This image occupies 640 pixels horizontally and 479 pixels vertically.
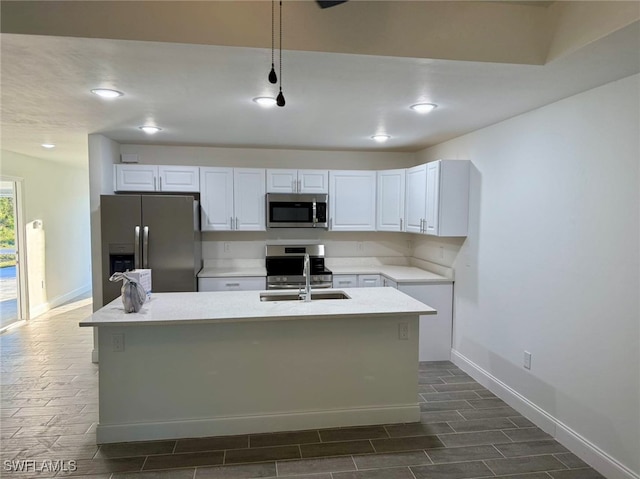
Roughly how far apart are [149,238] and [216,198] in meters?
0.93

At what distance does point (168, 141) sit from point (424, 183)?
2869 mm

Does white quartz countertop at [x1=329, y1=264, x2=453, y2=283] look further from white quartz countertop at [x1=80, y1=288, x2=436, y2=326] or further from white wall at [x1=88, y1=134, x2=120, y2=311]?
white wall at [x1=88, y1=134, x2=120, y2=311]

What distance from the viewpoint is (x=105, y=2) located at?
1831 mm

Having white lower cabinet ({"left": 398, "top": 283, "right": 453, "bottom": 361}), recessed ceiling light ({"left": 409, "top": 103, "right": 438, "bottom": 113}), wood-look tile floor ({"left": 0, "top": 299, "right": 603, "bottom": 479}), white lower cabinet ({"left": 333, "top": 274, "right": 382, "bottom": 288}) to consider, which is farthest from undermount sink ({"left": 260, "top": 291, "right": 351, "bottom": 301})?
recessed ceiling light ({"left": 409, "top": 103, "right": 438, "bottom": 113})

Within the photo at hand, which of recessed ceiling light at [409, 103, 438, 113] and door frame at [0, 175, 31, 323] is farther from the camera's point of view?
door frame at [0, 175, 31, 323]

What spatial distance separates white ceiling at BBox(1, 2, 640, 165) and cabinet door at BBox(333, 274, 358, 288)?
163 cm

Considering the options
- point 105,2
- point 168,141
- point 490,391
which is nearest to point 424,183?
point 490,391

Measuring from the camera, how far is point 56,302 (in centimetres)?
679

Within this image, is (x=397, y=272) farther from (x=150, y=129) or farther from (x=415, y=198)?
(x=150, y=129)

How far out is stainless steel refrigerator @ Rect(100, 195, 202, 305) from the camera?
4002 millimetres

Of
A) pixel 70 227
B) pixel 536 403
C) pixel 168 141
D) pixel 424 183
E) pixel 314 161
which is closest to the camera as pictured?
pixel 536 403

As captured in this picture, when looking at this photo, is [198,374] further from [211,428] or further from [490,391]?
[490,391]

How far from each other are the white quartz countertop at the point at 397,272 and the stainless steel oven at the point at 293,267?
0.18m

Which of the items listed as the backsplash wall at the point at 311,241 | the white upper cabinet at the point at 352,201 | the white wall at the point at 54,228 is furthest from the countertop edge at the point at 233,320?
the white wall at the point at 54,228
